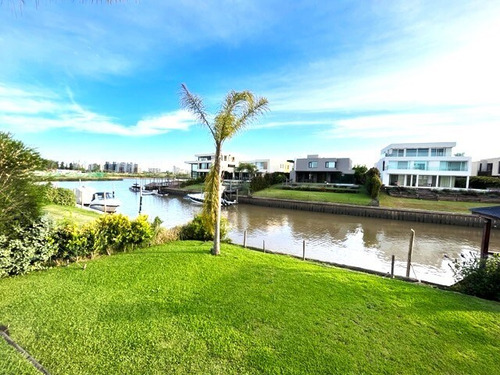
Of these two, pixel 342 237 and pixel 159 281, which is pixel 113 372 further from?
pixel 342 237

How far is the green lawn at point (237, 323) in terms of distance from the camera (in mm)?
3080

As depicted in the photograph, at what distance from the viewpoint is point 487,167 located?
43250 millimetres

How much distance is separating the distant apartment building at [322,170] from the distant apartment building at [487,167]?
73.1ft

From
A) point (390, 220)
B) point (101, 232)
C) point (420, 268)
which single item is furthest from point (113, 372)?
point (390, 220)

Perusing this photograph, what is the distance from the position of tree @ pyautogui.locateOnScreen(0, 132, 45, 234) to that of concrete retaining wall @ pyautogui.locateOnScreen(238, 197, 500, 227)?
26112 millimetres

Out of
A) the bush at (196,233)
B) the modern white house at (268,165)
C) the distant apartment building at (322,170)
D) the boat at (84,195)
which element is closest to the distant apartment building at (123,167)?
the modern white house at (268,165)

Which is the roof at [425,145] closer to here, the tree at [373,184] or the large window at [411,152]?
the large window at [411,152]

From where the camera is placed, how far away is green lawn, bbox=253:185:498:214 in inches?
983

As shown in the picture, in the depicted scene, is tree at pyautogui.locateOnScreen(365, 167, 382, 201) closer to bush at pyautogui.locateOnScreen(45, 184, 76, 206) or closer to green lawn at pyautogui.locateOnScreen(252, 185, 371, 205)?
green lawn at pyautogui.locateOnScreen(252, 185, 371, 205)

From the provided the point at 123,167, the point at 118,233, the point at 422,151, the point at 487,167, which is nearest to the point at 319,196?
the point at 422,151

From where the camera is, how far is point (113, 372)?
2.82 meters

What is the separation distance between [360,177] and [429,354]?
129 ft

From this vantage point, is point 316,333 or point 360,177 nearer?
point 316,333

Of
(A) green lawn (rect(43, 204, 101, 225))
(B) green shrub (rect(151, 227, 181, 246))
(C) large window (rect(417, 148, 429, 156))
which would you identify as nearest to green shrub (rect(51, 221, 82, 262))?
(A) green lawn (rect(43, 204, 101, 225))
